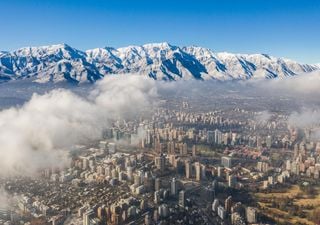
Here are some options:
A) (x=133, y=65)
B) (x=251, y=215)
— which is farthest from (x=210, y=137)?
(x=133, y=65)

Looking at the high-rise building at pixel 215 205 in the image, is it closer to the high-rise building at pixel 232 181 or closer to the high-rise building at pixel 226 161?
the high-rise building at pixel 232 181

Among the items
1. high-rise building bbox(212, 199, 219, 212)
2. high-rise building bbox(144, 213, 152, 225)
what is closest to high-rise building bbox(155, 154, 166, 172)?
high-rise building bbox(212, 199, 219, 212)

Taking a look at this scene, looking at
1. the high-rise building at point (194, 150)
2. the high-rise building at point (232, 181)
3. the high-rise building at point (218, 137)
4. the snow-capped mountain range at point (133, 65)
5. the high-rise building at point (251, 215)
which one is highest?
the snow-capped mountain range at point (133, 65)

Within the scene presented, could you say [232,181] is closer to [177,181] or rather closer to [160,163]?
[177,181]

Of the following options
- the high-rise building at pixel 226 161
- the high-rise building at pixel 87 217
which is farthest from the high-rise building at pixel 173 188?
the high-rise building at pixel 226 161

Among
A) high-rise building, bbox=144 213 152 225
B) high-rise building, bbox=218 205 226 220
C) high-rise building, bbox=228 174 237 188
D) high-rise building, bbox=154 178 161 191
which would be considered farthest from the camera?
high-rise building, bbox=228 174 237 188

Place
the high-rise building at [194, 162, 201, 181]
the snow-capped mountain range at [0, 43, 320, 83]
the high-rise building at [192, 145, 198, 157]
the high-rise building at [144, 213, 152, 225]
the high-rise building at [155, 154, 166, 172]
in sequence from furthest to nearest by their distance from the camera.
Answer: the snow-capped mountain range at [0, 43, 320, 83], the high-rise building at [192, 145, 198, 157], the high-rise building at [155, 154, 166, 172], the high-rise building at [194, 162, 201, 181], the high-rise building at [144, 213, 152, 225]

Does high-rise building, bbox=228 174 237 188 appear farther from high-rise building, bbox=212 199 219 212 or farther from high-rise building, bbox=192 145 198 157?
high-rise building, bbox=192 145 198 157

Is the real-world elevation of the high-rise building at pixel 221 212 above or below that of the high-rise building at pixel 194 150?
below

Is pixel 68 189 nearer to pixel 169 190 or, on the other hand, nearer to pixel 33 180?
pixel 33 180
